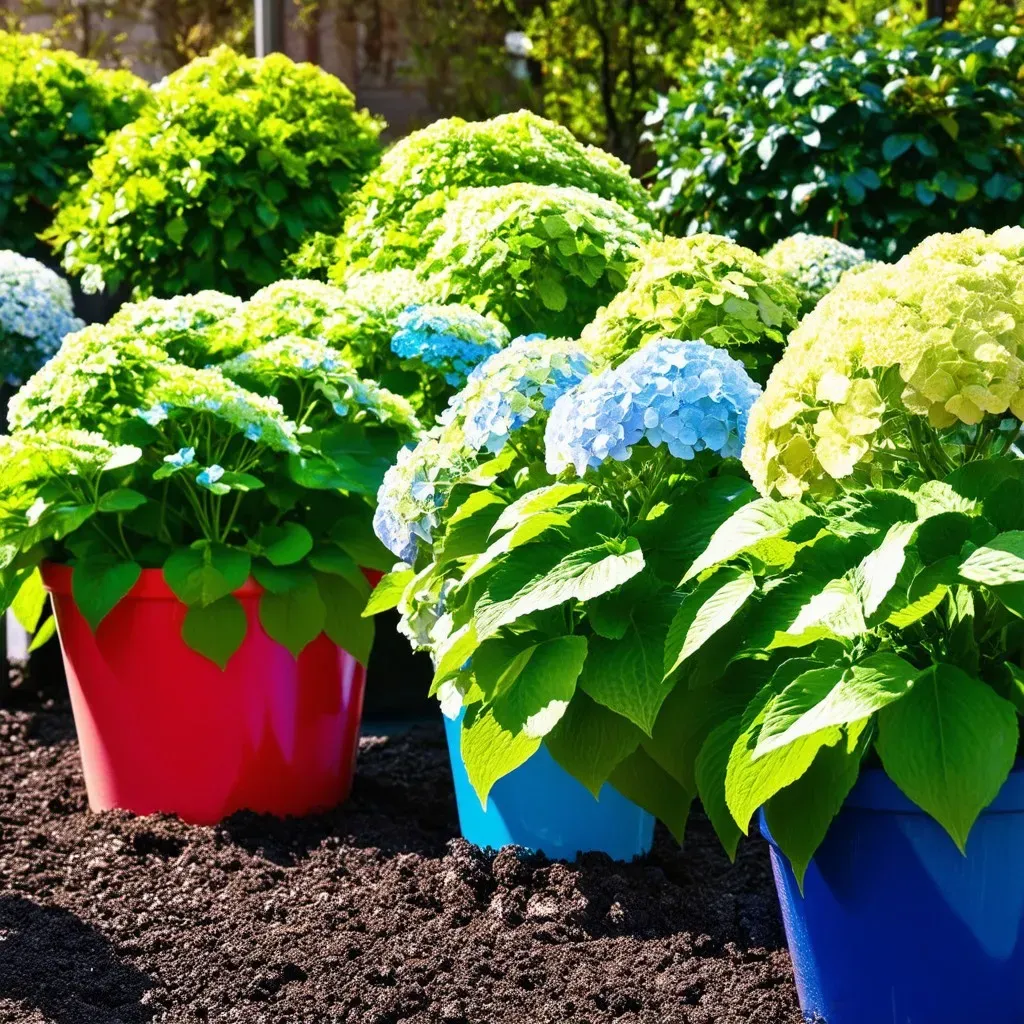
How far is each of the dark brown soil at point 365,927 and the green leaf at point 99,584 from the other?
1.58 ft

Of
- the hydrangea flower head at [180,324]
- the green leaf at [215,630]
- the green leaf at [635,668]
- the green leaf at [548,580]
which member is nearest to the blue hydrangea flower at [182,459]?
the green leaf at [215,630]

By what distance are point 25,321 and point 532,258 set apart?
165cm

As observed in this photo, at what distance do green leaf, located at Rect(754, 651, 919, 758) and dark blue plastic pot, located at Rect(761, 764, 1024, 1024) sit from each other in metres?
0.17

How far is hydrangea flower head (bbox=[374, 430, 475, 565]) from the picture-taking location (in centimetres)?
274

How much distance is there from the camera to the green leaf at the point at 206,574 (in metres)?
3.03

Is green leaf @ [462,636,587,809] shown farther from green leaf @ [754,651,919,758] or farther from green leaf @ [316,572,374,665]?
green leaf @ [316,572,374,665]

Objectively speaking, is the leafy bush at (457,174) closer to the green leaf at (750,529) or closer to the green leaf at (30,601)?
the green leaf at (30,601)

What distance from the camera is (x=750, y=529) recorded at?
2.11 meters

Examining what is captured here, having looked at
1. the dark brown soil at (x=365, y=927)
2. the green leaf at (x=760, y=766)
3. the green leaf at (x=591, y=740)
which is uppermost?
the green leaf at (x=760, y=766)

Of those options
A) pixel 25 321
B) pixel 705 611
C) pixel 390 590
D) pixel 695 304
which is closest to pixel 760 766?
pixel 705 611

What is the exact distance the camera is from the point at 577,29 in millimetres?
10172

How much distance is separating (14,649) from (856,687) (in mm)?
3435

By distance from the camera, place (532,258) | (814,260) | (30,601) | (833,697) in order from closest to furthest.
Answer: (833,697) < (30,601) < (532,258) < (814,260)

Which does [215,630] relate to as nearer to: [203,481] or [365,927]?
[203,481]
